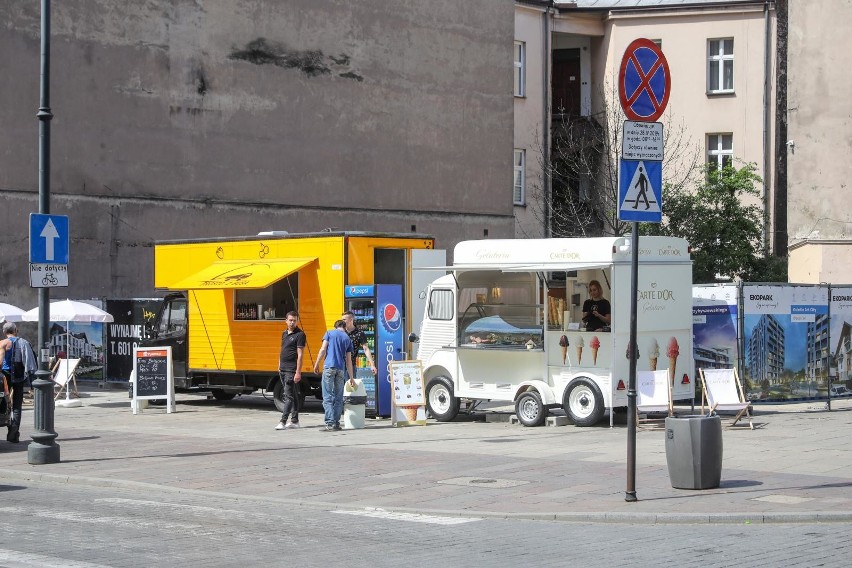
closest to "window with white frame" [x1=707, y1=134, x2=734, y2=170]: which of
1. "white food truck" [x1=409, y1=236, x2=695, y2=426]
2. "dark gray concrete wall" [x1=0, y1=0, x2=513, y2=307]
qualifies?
"dark gray concrete wall" [x1=0, y1=0, x2=513, y2=307]

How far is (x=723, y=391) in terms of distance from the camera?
2028 centimetres

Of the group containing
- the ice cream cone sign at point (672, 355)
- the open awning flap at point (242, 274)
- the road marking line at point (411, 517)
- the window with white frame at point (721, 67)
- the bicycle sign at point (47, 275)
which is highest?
the window with white frame at point (721, 67)

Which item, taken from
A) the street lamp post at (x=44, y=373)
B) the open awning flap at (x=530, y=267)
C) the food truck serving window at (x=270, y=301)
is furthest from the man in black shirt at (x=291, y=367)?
the street lamp post at (x=44, y=373)

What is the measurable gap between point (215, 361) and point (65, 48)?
12047 millimetres

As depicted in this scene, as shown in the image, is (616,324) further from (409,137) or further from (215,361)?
(409,137)

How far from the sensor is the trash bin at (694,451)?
43.0 ft

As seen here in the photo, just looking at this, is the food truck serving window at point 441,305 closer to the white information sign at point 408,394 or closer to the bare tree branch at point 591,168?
A: the white information sign at point 408,394

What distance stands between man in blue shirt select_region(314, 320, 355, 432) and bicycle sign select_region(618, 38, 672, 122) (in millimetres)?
8959

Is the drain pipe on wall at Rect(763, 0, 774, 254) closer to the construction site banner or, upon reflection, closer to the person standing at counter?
the construction site banner

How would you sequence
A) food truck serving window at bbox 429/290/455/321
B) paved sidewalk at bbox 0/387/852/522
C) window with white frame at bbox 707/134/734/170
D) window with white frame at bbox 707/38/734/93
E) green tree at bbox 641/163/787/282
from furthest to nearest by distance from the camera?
window with white frame at bbox 707/38/734/93 → window with white frame at bbox 707/134/734/170 → green tree at bbox 641/163/787/282 → food truck serving window at bbox 429/290/455/321 → paved sidewalk at bbox 0/387/852/522

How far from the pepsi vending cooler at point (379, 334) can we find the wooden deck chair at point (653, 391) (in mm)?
4809

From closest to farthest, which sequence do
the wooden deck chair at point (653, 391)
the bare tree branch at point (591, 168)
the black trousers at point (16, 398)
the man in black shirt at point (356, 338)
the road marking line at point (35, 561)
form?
the road marking line at point (35, 561), the black trousers at point (16, 398), the wooden deck chair at point (653, 391), the man in black shirt at point (356, 338), the bare tree branch at point (591, 168)

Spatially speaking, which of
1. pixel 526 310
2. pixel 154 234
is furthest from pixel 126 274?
pixel 526 310

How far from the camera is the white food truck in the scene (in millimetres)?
20484
